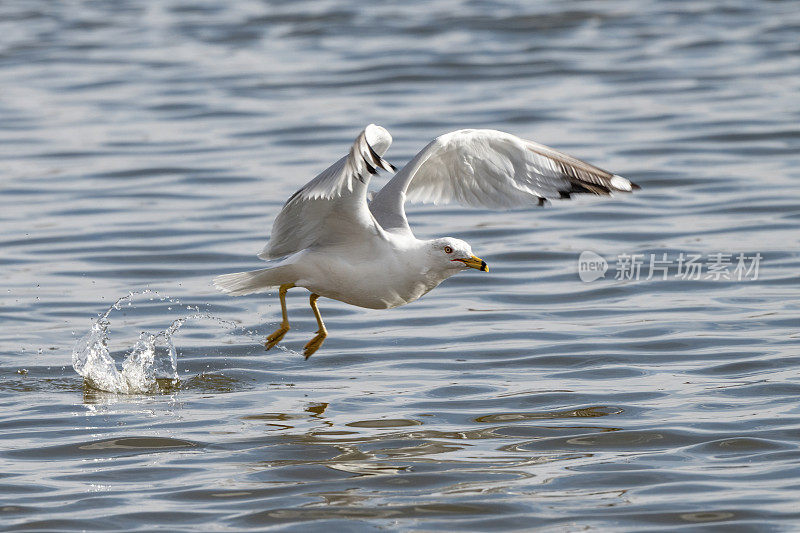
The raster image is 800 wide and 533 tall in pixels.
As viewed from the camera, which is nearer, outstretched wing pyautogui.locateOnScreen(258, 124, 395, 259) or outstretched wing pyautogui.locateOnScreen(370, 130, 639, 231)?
outstretched wing pyautogui.locateOnScreen(258, 124, 395, 259)

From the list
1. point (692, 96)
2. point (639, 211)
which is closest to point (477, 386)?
point (639, 211)

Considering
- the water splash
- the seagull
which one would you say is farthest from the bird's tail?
the water splash

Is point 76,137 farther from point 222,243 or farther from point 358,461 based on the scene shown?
point 358,461

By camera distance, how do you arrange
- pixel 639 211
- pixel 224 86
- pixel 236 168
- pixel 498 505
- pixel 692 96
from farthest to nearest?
pixel 224 86
pixel 692 96
pixel 236 168
pixel 639 211
pixel 498 505

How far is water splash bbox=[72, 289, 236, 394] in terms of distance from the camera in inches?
361

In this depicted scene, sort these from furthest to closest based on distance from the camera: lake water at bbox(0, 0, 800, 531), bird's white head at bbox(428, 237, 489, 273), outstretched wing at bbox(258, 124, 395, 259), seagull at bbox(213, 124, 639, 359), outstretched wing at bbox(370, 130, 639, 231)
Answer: outstretched wing at bbox(370, 130, 639, 231)
bird's white head at bbox(428, 237, 489, 273)
seagull at bbox(213, 124, 639, 359)
outstretched wing at bbox(258, 124, 395, 259)
lake water at bbox(0, 0, 800, 531)

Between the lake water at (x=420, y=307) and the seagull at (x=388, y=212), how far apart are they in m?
0.71

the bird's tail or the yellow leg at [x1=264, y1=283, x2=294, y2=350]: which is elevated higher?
the bird's tail

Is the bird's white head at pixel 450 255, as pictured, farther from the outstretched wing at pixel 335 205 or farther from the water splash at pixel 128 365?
the water splash at pixel 128 365

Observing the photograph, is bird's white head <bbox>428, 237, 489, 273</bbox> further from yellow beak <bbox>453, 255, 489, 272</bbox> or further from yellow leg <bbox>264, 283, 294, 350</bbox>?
yellow leg <bbox>264, 283, 294, 350</bbox>

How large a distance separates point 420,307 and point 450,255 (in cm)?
297

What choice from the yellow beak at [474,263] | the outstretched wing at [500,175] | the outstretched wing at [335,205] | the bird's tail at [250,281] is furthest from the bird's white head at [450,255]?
the bird's tail at [250,281]

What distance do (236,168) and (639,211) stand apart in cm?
466

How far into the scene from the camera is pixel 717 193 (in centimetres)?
1474
